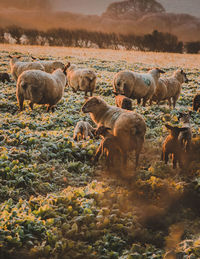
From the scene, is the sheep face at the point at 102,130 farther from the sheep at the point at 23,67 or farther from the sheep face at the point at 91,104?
the sheep at the point at 23,67

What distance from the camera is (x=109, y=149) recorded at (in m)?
7.18

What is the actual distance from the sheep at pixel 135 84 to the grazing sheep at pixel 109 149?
6024 millimetres

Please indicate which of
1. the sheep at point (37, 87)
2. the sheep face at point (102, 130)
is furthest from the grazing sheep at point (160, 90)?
the sheep face at point (102, 130)

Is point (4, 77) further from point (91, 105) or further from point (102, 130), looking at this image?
point (102, 130)

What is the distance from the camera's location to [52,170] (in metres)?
7.08

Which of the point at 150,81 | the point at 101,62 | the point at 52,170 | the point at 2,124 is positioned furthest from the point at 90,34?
the point at 52,170

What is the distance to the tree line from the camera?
44656 millimetres

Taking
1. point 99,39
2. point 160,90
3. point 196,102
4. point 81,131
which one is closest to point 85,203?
point 81,131

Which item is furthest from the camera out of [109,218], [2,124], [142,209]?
[2,124]

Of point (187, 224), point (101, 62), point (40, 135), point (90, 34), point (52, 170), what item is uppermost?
point (90, 34)

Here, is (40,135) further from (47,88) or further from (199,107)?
(199,107)

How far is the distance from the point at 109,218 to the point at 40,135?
13.8ft

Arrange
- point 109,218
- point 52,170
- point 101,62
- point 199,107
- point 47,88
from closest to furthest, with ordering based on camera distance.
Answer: point 109,218 → point 52,170 → point 47,88 → point 199,107 → point 101,62

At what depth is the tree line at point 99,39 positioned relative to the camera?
4466cm
